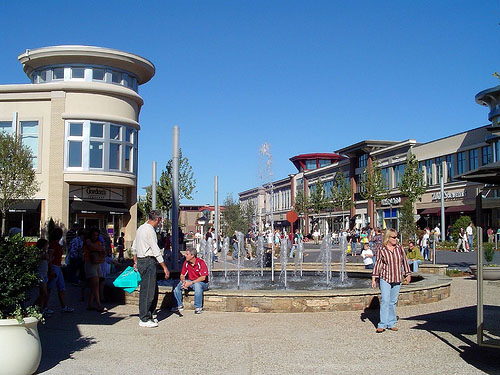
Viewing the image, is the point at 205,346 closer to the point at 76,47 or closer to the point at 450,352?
the point at 450,352

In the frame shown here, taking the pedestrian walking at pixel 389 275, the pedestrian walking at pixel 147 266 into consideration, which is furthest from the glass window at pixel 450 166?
the pedestrian walking at pixel 147 266

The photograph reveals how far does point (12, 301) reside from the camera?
21.1ft

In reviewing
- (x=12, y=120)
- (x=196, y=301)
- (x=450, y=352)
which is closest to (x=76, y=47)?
(x=12, y=120)

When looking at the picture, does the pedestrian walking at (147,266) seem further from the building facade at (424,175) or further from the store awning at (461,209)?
the store awning at (461,209)

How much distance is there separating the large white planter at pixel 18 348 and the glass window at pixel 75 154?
27909mm

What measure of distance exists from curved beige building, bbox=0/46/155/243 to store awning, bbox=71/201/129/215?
0.06 m

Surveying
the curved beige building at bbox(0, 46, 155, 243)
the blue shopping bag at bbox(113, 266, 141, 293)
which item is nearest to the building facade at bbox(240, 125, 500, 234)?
the curved beige building at bbox(0, 46, 155, 243)

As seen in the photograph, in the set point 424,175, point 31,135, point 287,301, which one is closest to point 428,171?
point 424,175

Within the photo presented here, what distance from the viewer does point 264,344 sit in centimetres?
818

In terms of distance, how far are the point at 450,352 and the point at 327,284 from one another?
822 cm

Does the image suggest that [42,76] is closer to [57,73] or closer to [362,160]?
[57,73]

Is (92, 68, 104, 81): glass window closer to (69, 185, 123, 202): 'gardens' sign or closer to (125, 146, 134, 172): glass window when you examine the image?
(125, 146, 134, 172): glass window

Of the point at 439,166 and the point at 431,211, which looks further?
the point at 439,166

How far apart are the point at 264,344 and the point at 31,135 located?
2854 centimetres
